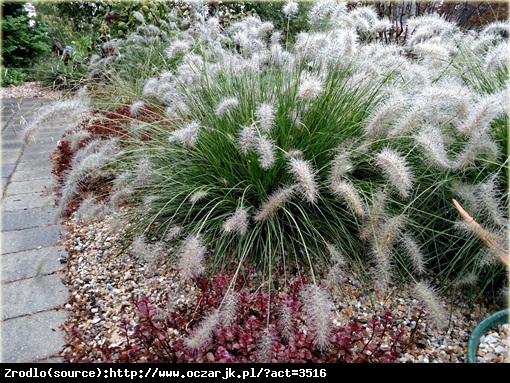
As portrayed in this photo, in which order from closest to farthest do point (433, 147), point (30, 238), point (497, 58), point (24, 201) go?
point (433, 147) < point (497, 58) < point (30, 238) < point (24, 201)

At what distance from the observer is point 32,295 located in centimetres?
230

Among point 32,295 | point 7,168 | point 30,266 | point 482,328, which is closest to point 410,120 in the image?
point 482,328

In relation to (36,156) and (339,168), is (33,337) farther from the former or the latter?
(36,156)

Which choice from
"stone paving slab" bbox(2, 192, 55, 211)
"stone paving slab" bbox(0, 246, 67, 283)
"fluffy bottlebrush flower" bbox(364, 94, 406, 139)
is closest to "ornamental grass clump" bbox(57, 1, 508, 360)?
"fluffy bottlebrush flower" bbox(364, 94, 406, 139)

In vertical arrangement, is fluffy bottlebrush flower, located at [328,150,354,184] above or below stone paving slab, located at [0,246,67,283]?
above

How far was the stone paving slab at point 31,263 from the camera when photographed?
2.48m

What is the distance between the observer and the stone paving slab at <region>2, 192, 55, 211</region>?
336 centimetres

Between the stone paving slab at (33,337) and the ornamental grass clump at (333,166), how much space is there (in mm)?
683

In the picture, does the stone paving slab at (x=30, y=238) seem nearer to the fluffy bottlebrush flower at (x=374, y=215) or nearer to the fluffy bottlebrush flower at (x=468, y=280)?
the fluffy bottlebrush flower at (x=374, y=215)

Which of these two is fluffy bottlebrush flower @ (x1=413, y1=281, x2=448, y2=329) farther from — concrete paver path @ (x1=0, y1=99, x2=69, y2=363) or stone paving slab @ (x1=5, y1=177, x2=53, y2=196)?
stone paving slab @ (x1=5, y1=177, x2=53, y2=196)

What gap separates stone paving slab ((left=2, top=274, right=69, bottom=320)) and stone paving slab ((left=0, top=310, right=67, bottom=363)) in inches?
2.6

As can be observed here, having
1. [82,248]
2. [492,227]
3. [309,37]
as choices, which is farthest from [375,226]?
[82,248]

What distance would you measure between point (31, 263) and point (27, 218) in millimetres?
707
